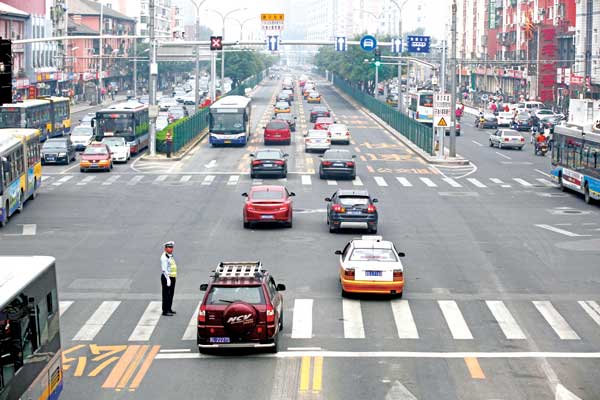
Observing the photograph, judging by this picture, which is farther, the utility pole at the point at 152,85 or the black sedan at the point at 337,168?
the utility pole at the point at 152,85

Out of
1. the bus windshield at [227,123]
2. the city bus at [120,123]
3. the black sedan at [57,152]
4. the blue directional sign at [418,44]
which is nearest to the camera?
the black sedan at [57,152]

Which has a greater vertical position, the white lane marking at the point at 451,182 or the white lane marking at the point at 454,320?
the white lane marking at the point at 451,182

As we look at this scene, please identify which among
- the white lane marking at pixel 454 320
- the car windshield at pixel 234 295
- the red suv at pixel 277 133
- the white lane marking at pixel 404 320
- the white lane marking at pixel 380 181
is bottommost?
the white lane marking at pixel 454 320

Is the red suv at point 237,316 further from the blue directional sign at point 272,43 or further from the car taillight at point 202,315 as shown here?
the blue directional sign at point 272,43

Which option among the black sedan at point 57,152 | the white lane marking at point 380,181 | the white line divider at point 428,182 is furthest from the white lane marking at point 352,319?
the black sedan at point 57,152

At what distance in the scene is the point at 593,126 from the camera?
153ft

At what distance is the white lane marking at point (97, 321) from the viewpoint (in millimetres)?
22234

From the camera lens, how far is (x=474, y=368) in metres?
19.5

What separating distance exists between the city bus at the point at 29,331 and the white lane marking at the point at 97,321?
19.9ft

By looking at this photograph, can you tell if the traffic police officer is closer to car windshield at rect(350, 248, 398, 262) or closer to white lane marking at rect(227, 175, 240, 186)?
car windshield at rect(350, 248, 398, 262)

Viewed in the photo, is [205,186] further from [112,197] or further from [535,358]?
[535,358]

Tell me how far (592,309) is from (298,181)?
28993mm

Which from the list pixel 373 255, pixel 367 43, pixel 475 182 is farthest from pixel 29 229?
pixel 367 43

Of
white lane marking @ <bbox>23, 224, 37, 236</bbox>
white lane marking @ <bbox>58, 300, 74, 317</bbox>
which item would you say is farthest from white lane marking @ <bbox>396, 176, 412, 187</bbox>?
white lane marking @ <bbox>58, 300, 74, 317</bbox>
